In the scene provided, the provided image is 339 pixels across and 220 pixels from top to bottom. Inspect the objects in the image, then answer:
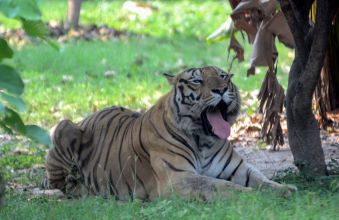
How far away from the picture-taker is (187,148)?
23.7 feet

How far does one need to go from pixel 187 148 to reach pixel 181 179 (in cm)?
35

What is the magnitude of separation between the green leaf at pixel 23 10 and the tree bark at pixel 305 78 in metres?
2.90

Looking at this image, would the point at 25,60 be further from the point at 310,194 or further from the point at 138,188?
the point at 310,194

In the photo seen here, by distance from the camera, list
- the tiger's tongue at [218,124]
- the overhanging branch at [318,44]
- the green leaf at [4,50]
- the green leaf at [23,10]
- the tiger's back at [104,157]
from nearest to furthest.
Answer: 1. the green leaf at [23,10]
2. the green leaf at [4,50]
3. the overhanging branch at [318,44]
4. the tiger's tongue at [218,124]
5. the tiger's back at [104,157]

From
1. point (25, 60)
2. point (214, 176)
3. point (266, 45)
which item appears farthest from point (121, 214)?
point (25, 60)

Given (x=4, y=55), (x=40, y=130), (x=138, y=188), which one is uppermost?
(x=4, y=55)

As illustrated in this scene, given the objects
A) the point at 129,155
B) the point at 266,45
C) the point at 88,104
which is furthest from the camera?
the point at 88,104

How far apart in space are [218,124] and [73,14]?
10.9 meters

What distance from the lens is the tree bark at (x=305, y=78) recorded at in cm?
699

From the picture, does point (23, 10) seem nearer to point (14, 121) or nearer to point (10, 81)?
point (10, 81)

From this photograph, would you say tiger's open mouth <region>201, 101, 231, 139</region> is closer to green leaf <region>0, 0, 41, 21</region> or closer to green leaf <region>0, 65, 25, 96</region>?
green leaf <region>0, 65, 25, 96</region>

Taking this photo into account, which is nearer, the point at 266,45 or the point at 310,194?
the point at 310,194

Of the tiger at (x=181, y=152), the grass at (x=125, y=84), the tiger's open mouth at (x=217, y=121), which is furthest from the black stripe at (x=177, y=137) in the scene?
the grass at (x=125, y=84)

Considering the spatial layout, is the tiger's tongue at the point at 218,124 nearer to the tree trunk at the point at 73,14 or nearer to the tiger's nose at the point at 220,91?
the tiger's nose at the point at 220,91
